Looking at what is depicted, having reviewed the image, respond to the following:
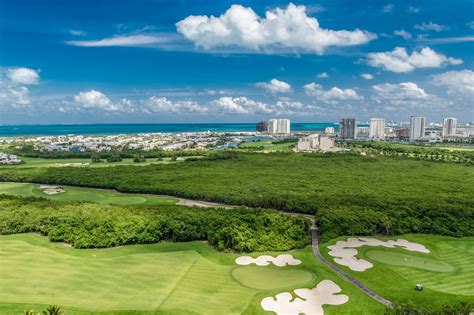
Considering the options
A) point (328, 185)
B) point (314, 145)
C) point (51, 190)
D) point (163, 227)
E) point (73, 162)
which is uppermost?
point (314, 145)

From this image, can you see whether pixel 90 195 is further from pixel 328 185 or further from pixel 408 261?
pixel 408 261

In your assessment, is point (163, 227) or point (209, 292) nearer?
point (209, 292)

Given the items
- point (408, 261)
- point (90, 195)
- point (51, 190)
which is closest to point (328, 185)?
point (408, 261)

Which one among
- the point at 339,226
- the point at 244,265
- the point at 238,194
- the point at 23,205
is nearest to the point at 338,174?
the point at 238,194

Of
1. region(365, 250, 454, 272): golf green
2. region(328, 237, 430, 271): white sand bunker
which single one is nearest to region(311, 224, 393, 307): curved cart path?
region(328, 237, 430, 271): white sand bunker

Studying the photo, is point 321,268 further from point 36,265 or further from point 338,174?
point 338,174

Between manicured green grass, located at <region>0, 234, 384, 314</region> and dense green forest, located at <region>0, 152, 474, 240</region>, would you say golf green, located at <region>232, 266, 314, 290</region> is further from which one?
dense green forest, located at <region>0, 152, 474, 240</region>

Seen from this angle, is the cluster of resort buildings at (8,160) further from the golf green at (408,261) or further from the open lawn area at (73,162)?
the golf green at (408,261)

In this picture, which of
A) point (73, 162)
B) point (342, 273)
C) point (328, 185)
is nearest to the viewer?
point (342, 273)
